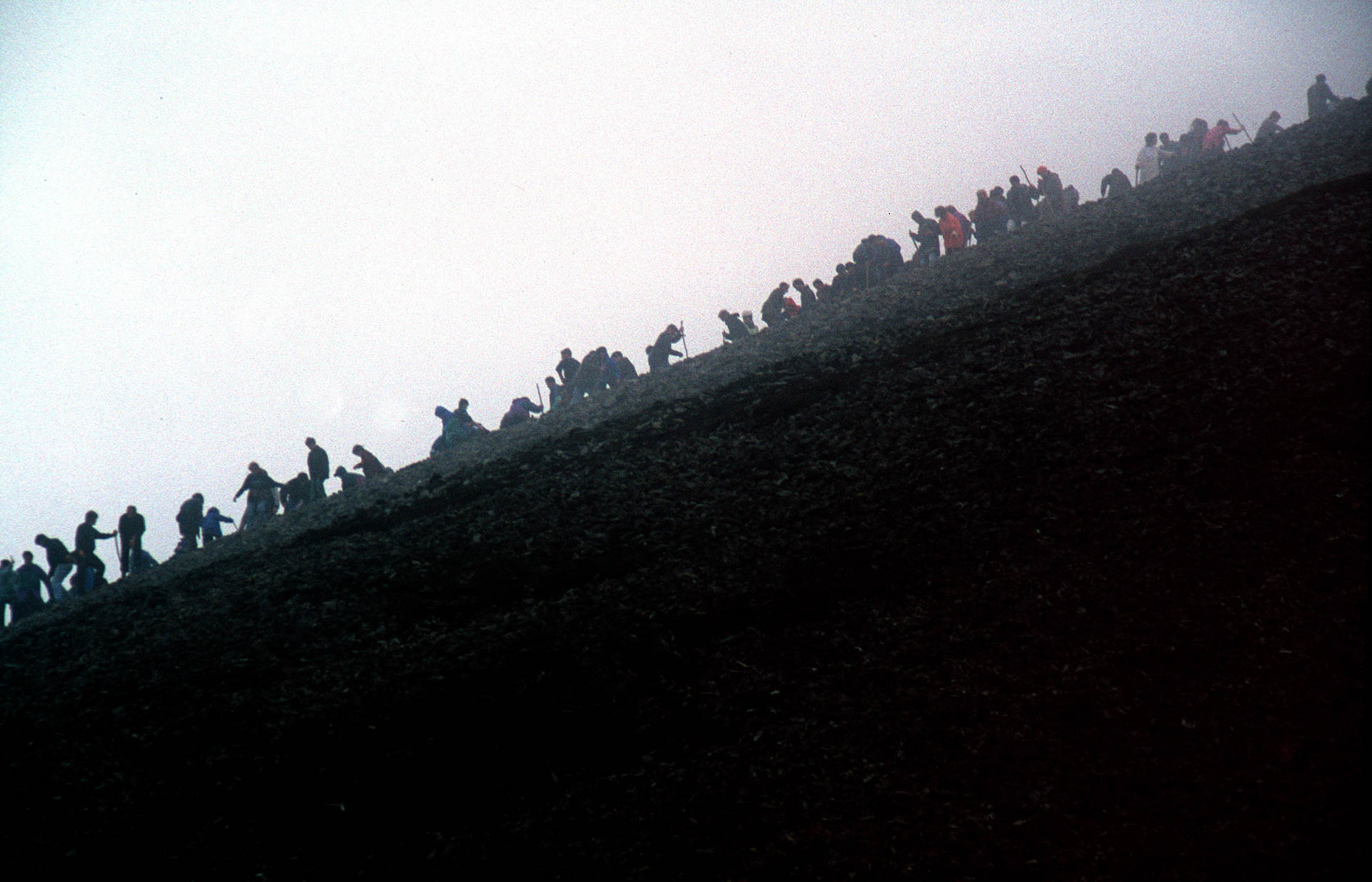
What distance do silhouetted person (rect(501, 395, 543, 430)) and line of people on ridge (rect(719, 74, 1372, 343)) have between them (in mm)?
9121

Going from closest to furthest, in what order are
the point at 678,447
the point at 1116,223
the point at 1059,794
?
the point at 1059,794
the point at 678,447
the point at 1116,223

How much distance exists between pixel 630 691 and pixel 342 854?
4.23 metres

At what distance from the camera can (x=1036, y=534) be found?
11930mm

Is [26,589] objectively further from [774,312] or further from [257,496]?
[774,312]

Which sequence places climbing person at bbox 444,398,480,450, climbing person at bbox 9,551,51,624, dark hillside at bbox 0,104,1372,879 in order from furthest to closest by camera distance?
climbing person at bbox 444,398,480,450 < climbing person at bbox 9,551,51,624 < dark hillside at bbox 0,104,1372,879

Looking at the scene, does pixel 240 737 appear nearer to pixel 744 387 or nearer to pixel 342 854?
pixel 342 854

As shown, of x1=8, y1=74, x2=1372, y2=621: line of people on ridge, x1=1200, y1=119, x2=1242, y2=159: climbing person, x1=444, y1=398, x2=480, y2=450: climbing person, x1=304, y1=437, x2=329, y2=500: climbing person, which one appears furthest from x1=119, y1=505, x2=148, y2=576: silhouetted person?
x1=1200, y1=119, x2=1242, y2=159: climbing person

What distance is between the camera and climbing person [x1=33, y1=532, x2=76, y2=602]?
893 inches

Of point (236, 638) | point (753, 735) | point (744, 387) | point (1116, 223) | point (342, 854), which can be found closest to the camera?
point (342, 854)

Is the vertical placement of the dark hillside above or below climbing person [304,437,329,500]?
below

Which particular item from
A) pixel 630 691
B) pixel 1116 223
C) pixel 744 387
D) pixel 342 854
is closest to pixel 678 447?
pixel 744 387

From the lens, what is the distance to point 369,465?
1110 inches

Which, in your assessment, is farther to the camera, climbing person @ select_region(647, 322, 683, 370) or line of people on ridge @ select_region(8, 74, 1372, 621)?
climbing person @ select_region(647, 322, 683, 370)

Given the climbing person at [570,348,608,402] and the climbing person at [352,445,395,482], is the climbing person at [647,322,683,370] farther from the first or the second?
the climbing person at [352,445,395,482]
